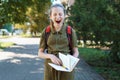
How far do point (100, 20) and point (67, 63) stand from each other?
23.3 ft

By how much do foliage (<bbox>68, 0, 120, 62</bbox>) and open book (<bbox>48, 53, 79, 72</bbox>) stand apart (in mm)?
6129

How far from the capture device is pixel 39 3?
29219 millimetres

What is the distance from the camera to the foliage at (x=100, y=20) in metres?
10.4

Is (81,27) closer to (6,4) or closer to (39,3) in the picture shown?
(6,4)

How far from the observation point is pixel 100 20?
11.2 meters

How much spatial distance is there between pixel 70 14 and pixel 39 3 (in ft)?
46.9

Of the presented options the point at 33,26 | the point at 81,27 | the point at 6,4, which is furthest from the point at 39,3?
the point at 33,26

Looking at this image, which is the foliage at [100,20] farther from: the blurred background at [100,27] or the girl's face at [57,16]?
the girl's face at [57,16]

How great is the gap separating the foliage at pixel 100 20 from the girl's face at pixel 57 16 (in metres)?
5.94

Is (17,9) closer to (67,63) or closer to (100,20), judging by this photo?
(100,20)

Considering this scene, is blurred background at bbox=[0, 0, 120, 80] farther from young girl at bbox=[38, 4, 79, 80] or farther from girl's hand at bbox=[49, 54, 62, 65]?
girl's hand at bbox=[49, 54, 62, 65]

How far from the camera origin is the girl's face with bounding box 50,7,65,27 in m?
4.35

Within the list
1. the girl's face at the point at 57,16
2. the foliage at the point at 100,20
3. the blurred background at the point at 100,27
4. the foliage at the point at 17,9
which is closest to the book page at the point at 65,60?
the girl's face at the point at 57,16

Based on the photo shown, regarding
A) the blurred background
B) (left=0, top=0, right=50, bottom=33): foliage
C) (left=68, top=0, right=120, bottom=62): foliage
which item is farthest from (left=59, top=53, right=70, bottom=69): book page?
(left=0, top=0, right=50, bottom=33): foliage
